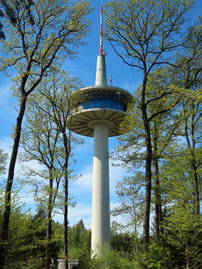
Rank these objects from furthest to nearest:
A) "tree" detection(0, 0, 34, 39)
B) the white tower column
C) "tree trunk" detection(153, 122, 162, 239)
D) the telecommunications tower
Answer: the telecommunications tower → the white tower column → "tree trunk" detection(153, 122, 162, 239) → "tree" detection(0, 0, 34, 39)

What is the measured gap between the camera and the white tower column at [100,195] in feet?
80.2

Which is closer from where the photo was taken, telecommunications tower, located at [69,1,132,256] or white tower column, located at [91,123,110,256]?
white tower column, located at [91,123,110,256]

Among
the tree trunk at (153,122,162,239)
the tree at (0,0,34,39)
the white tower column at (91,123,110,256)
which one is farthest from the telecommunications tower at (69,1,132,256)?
the tree at (0,0,34,39)

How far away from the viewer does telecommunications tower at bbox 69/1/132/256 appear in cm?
2494

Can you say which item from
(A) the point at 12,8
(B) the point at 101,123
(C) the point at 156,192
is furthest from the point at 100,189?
(A) the point at 12,8

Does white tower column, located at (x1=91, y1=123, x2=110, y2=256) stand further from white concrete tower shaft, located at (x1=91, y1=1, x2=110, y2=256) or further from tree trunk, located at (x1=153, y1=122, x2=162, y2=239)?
tree trunk, located at (x1=153, y1=122, x2=162, y2=239)

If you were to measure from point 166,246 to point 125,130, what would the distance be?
6.66 meters

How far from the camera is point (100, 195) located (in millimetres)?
25688

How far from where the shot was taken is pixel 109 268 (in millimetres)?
15039

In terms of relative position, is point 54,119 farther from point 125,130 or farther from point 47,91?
point 125,130

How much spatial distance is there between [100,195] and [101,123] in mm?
7541

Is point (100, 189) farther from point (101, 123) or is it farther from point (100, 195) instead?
point (101, 123)

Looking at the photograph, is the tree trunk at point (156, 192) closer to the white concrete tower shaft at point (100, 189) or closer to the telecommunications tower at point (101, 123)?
the white concrete tower shaft at point (100, 189)

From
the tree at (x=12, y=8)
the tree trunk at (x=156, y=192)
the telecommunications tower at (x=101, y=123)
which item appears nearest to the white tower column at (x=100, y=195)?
the telecommunications tower at (x=101, y=123)
